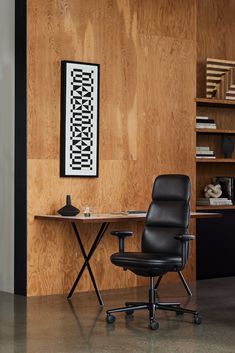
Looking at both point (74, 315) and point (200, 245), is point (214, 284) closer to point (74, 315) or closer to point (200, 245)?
point (200, 245)

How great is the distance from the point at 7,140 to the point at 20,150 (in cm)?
22

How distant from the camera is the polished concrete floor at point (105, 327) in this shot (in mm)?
5005

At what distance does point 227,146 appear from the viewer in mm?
8703

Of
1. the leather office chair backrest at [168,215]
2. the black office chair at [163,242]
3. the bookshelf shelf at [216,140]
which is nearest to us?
the black office chair at [163,242]

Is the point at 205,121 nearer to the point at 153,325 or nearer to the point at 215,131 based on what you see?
the point at 215,131

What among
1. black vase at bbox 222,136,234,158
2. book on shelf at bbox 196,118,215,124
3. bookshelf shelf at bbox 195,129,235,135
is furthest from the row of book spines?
book on shelf at bbox 196,118,215,124

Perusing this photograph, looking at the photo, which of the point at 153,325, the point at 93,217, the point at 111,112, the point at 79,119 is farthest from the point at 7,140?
the point at 153,325

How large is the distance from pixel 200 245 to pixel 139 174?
1048 millimetres

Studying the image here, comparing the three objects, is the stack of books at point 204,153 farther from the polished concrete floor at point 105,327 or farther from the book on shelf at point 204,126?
the polished concrete floor at point 105,327

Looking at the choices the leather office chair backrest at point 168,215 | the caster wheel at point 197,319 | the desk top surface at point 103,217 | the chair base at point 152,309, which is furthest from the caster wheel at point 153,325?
the desk top surface at point 103,217

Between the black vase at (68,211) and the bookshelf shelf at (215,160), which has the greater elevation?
the bookshelf shelf at (215,160)

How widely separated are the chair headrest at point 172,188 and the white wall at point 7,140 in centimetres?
153

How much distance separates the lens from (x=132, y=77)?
7742 millimetres

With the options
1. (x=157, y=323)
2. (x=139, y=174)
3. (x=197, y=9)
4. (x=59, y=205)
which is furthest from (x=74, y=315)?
(x=197, y=9)
